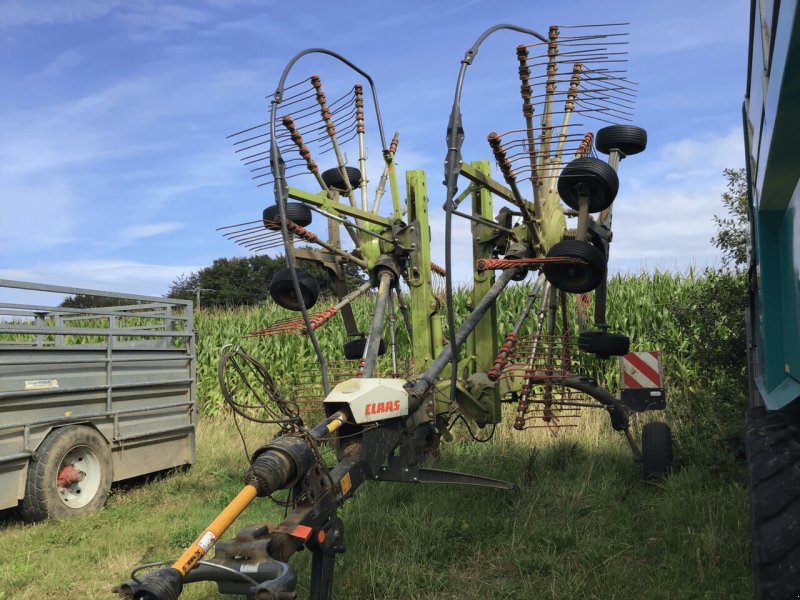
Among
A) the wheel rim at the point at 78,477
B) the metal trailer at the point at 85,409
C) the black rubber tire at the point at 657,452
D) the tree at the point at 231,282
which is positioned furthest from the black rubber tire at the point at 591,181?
the tree at the point at 231,282

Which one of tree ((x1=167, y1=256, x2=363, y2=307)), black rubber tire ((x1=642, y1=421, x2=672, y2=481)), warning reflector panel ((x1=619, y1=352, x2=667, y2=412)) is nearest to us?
black rubber tire ((x1=642, y1=421, x2=672, y2=481))

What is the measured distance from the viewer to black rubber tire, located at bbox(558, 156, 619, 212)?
16.2 feet

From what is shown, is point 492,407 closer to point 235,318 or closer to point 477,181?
point 477,181

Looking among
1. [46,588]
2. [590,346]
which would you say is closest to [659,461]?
[590,346]

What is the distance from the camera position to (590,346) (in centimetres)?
628

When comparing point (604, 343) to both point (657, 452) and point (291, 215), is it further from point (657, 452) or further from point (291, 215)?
point (291, 215)

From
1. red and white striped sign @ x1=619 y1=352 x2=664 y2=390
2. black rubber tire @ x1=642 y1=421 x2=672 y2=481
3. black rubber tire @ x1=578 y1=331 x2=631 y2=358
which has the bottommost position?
black rubber tire @ x1=642 y1=421 x2=672 y2=481

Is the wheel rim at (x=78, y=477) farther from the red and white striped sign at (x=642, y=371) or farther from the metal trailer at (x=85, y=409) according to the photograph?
the red and white striped sign at (x=642, y=371)

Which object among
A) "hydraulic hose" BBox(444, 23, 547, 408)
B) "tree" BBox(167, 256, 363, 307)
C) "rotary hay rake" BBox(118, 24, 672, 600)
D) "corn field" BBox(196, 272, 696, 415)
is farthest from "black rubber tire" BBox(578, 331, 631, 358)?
"tree" BBox(167, 256, 363, 307)

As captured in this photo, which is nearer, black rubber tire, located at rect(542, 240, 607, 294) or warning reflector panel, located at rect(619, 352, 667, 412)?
black rubber tire, located at rect(542, 240, 607, 294)

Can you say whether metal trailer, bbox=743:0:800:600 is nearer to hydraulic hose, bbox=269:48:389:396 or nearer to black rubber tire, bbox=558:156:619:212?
black rubber tire, bbox=558:156:619:212

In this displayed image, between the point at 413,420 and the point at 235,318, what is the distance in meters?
11.8

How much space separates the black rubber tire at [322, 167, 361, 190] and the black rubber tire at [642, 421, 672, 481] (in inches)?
134

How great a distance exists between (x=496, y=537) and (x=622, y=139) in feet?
11.2
